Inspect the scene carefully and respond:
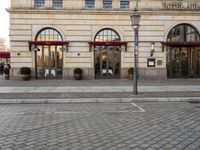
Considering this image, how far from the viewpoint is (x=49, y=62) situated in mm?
29125

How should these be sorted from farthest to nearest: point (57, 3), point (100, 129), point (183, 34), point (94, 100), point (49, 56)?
1. point (183, 34)
2. point (49, 56)
3. point (57, 3)
4. point (94, 100)
5. point (100, 129)

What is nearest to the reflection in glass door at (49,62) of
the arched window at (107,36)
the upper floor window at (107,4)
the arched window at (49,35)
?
the arched window at (49,35)

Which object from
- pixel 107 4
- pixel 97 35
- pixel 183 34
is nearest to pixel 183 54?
pixel 183 34

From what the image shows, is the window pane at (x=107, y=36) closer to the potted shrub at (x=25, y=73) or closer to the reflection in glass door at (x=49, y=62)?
the reflection in glass door at (x=49, y=62)

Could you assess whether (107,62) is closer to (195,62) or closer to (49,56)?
(49,56)

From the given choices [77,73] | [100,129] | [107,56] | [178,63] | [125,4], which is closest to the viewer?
[100,129]

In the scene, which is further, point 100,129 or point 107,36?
point 107,36

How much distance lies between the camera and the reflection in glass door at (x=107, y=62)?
96.3 feet

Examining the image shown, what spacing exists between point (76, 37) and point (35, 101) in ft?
49.7

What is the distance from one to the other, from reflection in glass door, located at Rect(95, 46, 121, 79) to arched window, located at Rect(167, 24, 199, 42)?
545 centimetres

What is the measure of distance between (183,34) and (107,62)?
25.6 feet

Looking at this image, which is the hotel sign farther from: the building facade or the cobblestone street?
the cobblestone street

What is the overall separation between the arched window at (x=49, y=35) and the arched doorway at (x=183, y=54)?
1046 cm

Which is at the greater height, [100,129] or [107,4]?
[107,4]
